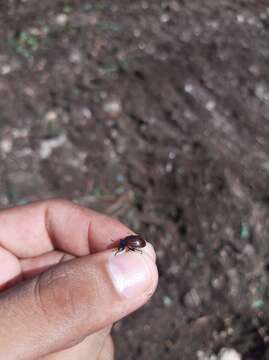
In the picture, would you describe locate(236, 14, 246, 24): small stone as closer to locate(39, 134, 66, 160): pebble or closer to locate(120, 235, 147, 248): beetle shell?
locate(39, 134, 66, 160): pebble

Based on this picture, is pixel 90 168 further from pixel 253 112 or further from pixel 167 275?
pixel 253 112

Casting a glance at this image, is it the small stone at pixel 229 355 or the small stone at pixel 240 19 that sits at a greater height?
the small stone at pixel 240 19

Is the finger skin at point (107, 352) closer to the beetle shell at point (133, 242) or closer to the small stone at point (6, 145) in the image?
the beetle shell at point (133, 242)

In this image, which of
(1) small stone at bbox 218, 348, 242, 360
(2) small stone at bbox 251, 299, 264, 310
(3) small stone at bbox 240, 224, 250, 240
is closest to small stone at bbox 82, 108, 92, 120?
(3) small stone at bbox 240, 224, 250, 240

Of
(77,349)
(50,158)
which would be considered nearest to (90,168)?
(50,158)

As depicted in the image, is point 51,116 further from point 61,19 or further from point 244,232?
point 244,232

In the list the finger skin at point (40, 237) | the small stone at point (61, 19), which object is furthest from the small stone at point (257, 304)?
the small stone at point (61, 19)
